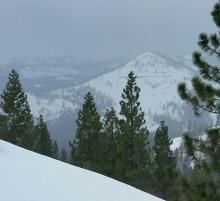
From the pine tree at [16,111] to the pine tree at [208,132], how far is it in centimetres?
3397

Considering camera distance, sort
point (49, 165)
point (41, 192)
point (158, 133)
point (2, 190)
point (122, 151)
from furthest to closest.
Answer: point (158, 133) → point (122, 151) → point (49, 165) → point (41, 192) → point (2, 190)

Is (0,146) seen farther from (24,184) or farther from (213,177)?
(213,177)

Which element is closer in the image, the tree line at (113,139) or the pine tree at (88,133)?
the tree line at (113,139)

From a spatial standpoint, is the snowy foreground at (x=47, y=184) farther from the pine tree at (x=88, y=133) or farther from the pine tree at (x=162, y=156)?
the pine tree at (x=162, y=156)

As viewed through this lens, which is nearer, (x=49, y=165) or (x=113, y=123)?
(x=49, y=165)

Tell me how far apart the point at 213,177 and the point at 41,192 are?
3.53 meters

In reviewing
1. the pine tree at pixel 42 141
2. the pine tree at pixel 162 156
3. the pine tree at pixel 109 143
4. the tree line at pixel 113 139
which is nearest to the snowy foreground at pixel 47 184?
the tree line at pixel 113 139

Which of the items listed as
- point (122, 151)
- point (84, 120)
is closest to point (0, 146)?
point (122, 151)

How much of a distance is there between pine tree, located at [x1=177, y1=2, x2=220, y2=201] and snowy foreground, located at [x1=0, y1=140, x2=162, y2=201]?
2424 mm

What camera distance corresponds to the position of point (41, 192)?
912cm

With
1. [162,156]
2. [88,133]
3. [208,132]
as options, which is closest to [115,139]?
[88,133]

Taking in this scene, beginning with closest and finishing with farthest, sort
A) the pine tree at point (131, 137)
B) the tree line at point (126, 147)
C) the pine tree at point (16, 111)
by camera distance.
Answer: the pine tree at point (131, 137) → the tree line at point (126, 147) → the pine tree at point (16, 111)

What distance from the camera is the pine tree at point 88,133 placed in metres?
40.2

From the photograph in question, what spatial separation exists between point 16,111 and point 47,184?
33.3 m
